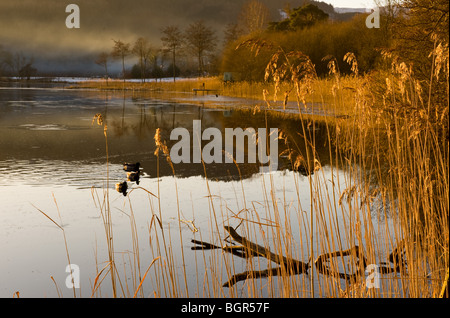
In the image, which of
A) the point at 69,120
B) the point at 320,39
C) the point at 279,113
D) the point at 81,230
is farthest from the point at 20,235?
the point at 320,39

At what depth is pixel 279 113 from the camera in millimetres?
15938

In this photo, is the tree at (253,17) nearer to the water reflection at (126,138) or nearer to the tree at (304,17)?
the tree at (304,17)

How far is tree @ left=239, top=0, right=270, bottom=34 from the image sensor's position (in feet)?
107

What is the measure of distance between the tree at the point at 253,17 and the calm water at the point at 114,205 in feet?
72.4

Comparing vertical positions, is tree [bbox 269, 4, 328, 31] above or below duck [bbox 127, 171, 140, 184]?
above

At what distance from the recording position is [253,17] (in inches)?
1265

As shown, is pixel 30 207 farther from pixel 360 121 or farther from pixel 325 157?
pixel 325 157

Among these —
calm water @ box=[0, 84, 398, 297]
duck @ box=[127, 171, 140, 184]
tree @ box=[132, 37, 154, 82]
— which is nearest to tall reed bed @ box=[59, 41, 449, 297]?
calm water @ box=[0, 84, 398, 297]

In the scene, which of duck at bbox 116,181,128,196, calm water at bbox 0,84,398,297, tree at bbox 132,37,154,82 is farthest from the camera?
tree at bbox 132,37,154,82

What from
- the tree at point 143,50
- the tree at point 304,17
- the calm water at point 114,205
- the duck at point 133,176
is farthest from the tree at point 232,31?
the duck at point 133,176

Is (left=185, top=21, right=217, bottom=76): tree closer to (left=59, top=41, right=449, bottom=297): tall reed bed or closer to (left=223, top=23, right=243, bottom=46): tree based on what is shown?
(left=223, top=23, right=243, bottom=46): tree

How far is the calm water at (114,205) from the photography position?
3.38 m

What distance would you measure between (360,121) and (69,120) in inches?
465

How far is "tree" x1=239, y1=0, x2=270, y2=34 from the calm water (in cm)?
2208
